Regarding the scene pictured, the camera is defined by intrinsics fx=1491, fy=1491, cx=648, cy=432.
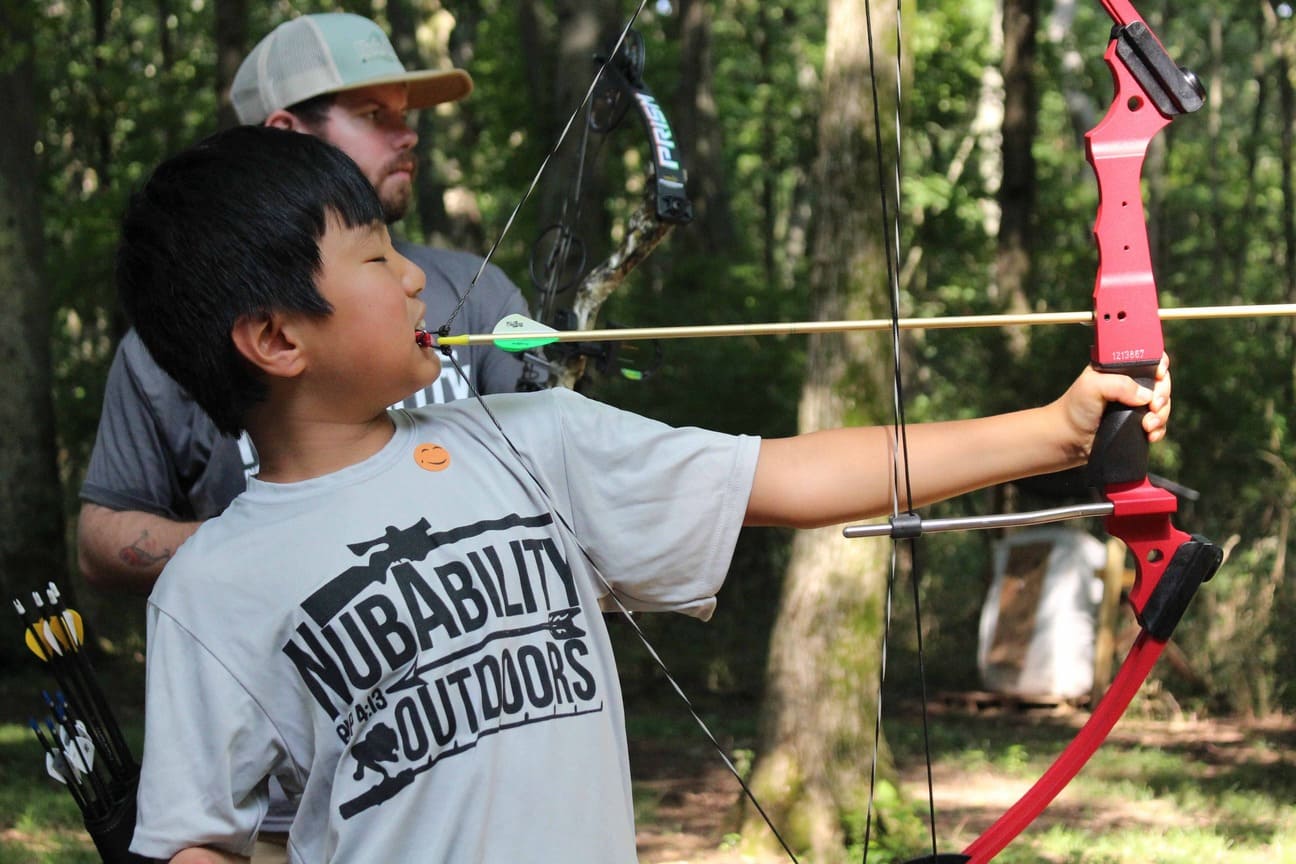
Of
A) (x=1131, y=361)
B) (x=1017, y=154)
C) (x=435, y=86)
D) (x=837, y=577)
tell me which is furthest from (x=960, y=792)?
(x=1017, y=154)

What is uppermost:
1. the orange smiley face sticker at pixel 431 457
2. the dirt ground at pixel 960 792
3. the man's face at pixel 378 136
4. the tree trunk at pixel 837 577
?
the man's face at pixel 378 136

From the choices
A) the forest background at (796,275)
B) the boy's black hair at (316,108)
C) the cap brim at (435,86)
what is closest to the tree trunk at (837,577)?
the forest background at (796,275)

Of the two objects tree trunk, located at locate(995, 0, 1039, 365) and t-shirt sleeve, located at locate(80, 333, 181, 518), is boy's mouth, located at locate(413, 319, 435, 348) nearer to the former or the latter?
t-shirt sleeve, located at locate(80, 333, 181, 518)

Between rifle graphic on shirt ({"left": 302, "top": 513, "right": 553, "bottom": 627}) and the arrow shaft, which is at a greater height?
the arrow shaft

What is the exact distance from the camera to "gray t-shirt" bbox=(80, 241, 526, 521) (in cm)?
211

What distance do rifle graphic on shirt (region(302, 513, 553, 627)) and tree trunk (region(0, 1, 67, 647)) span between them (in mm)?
7356

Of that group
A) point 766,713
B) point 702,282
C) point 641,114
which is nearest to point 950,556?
point 702,282

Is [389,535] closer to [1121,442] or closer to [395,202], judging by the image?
[1121,442]

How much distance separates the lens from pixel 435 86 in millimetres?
2576

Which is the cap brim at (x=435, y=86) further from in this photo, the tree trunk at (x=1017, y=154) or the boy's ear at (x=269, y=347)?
the tree trunk at (x=1017, y=154)

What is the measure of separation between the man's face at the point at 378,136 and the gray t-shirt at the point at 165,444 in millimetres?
102

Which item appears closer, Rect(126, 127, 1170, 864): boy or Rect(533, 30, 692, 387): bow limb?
Rect(126, 127, 1170, 864): boy

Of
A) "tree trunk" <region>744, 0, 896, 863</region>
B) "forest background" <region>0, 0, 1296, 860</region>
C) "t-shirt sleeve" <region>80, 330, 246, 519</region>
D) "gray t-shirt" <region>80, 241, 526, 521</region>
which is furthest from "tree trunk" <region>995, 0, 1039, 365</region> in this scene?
"t-shirt sleeve" <region>80, 330, 246, 519</region>

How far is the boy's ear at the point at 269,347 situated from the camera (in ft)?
4.97
